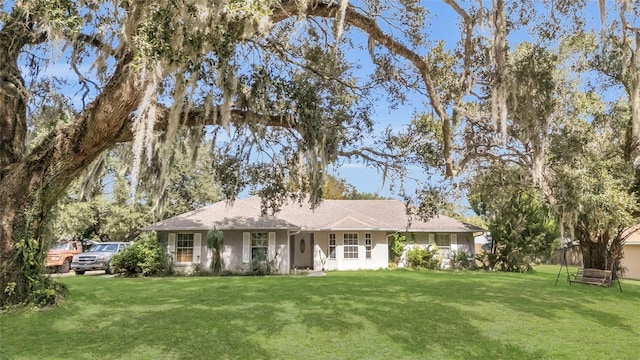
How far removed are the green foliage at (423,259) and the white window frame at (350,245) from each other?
113 inches

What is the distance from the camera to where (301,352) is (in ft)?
22.1

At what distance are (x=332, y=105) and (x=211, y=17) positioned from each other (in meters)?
3.86

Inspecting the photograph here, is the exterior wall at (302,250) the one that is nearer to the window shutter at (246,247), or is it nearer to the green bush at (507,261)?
the window shutter at (246,247)

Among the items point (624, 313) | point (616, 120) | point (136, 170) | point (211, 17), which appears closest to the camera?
point (211, 17)

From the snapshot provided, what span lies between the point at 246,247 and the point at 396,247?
745 cm

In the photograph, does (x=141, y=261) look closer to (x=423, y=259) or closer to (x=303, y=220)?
(x=303, y=220)

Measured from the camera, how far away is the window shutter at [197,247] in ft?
67.7

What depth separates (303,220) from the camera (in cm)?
2295

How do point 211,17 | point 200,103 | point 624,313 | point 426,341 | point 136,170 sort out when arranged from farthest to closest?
point 624,313 < point 200,103 < point 426,341 < point 136,170 < point 211,17

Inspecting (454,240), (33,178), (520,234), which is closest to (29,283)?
(33,178)

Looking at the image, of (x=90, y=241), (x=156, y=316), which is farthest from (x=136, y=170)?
(x=90, y=241)

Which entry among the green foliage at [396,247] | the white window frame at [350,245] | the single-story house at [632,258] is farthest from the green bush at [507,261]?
the single-story house at [632,258]

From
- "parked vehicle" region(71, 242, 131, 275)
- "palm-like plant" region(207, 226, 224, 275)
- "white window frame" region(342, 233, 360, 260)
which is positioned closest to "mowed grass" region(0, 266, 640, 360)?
"palm-like plant" region(207, 226, 224, 275)

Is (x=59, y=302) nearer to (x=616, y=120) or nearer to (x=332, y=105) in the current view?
(x=332, y=105)
